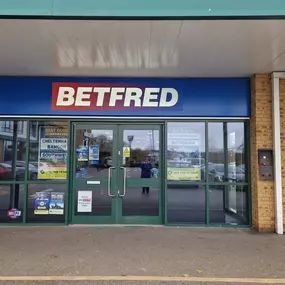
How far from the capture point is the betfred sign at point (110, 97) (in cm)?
695

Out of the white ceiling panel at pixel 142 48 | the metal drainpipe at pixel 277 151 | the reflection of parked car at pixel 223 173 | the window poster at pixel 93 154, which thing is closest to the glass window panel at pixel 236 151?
the reflection of parked car at pixel 223 173

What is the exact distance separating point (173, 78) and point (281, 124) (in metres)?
2.54

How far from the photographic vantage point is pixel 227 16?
398cm

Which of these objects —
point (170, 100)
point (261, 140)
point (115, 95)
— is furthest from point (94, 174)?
point (261, 140)

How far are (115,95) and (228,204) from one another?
3.55 m

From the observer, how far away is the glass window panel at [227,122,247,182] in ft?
23.4

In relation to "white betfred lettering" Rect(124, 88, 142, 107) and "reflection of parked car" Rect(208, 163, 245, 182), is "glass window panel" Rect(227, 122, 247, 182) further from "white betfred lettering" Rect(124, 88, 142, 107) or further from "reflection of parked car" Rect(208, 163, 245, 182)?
"white betfred lettering" Rect(124, 88, 142, 107)

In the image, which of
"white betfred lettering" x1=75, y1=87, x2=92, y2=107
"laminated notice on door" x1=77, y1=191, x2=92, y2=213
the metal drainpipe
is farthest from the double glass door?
the metal drainpipe

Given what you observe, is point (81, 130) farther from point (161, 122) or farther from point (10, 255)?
point (10, 255)

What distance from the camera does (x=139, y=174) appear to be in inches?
277

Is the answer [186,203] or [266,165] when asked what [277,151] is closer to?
[266,165]

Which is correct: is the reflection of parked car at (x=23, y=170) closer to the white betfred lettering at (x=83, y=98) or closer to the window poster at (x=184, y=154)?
the white betfred lettering at (x=83, y=98)

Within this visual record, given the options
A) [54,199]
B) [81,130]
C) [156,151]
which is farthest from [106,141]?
[54,199]

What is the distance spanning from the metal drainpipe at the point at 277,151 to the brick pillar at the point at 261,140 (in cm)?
11
